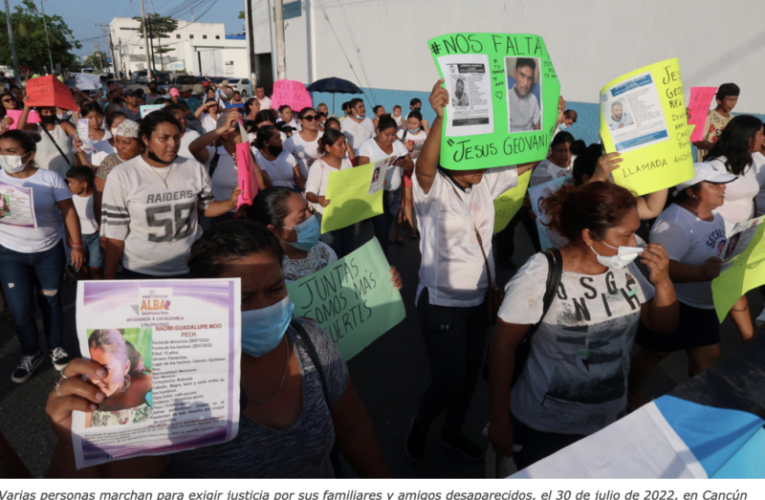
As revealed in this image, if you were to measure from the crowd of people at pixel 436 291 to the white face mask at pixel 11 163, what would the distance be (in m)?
0.01

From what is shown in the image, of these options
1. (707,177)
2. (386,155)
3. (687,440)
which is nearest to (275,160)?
(386,155)

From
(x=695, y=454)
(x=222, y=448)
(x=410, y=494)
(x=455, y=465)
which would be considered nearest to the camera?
(x=695, y=454)

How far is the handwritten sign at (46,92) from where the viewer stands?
6.16 meters

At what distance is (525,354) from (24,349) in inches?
153

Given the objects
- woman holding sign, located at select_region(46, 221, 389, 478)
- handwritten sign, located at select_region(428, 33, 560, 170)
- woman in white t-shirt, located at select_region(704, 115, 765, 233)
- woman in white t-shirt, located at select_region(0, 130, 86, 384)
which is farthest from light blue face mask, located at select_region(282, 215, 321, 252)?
woman in white t-shirt, located at select_region(704, 115, 765, 233)

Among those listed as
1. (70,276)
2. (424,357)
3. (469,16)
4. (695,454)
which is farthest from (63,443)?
(469,16)

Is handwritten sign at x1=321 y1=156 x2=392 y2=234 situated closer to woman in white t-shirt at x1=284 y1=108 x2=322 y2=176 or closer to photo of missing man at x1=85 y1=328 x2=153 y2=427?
photo of missing man at x1=85 y1=328 x2=153 y2=427

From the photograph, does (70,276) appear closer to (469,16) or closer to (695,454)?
(695,454)

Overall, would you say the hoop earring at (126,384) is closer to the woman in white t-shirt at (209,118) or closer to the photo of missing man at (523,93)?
the photo of missing man at (523,93)

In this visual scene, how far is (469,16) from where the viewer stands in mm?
13375

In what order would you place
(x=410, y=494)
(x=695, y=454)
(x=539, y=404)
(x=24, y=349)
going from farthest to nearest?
(x=24, y=349), (x=539, y=404), (x=410, y=494), (x=695, y=454)

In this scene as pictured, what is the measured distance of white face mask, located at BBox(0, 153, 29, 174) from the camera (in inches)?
137

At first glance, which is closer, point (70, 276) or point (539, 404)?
point (539, 404)

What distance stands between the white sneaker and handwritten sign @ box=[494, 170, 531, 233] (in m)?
3.50
